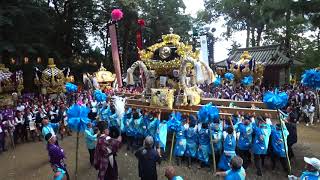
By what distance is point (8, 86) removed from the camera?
1953 cm

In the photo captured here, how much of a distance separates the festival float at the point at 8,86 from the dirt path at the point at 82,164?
18.2 ft

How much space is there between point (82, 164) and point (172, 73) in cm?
449

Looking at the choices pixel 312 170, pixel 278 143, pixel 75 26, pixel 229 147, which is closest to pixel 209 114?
pixel 229 147

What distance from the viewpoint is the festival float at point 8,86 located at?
1821 cm

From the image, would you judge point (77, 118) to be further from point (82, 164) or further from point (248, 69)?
point (248, 69)

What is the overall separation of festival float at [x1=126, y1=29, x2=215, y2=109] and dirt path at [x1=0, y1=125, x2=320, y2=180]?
2.25 meters

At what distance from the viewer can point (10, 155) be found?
12.1 metres

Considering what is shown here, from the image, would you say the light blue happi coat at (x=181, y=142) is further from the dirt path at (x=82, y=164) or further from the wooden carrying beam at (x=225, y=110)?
the wooden carrying beam at (x=225, y=110)

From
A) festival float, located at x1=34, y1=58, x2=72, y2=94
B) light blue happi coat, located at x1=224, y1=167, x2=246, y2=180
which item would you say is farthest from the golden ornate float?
light blue happi coat, located at x1=224, y1=167, x2=246, y2=180

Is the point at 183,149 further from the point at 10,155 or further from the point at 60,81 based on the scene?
the point at 60,81

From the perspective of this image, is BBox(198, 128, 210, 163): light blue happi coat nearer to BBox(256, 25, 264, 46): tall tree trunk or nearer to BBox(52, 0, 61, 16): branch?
BBox(52, 0, 61, 16): branch

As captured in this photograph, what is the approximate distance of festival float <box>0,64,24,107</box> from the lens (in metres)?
18.2

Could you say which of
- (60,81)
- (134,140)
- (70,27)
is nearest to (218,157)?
(134,140)

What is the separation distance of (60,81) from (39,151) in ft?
26.0
